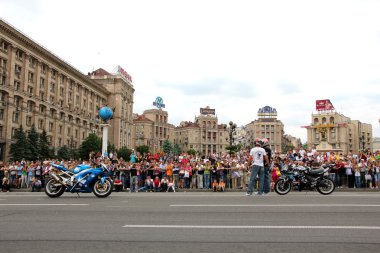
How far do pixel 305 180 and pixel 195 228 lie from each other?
31.3 feet

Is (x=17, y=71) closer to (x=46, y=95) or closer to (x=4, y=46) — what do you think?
(x=4, y=46)

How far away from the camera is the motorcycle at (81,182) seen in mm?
13445

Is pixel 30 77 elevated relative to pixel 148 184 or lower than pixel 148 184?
elevated

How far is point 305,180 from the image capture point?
15.1m

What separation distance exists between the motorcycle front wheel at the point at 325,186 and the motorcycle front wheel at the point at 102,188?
7857 millimetres

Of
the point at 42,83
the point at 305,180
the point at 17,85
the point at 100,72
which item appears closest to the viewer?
the point at 305,180

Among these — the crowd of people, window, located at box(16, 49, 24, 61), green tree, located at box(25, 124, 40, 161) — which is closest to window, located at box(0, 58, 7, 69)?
window, located at box(16, 49, 24, 61)

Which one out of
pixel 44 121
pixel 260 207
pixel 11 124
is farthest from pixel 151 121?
pixel 260 207

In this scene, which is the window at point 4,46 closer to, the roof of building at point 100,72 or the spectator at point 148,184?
the roof of building at point 100,72

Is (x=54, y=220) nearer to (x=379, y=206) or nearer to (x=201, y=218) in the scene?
(x=201, y=218)

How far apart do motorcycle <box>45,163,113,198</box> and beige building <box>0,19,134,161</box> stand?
57.3m

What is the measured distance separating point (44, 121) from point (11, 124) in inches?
471

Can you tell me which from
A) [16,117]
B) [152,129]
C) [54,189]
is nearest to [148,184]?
[54,189]

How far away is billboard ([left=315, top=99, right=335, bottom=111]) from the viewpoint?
503 feet
